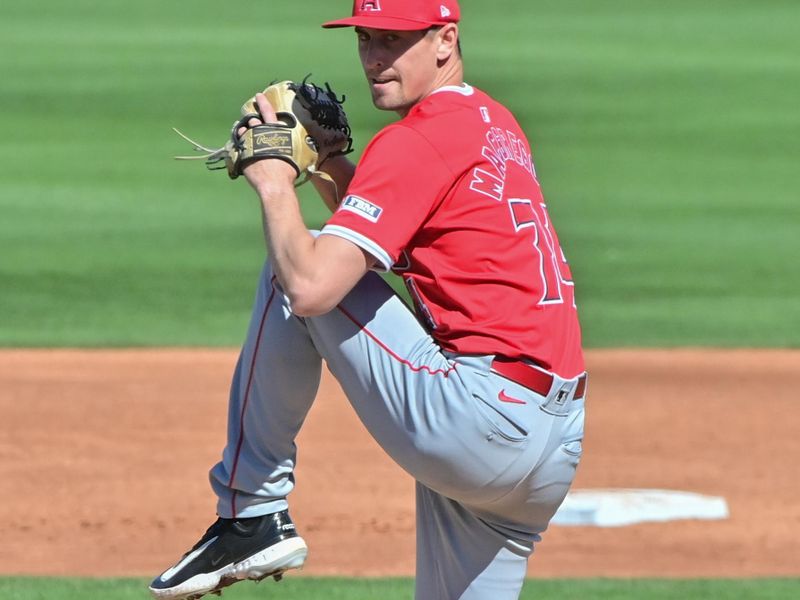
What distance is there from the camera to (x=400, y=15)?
11.0 feet

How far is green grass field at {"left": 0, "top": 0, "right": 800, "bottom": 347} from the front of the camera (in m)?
9.69

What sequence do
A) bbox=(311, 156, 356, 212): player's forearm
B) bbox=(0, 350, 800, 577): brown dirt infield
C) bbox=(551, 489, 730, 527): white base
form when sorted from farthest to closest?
bbox=(551, 489, 730, 527): white base
bbox=(0, 350, 800, 577): brown dirt infield
bbox=(311, 156, 356, 212): player's forearm

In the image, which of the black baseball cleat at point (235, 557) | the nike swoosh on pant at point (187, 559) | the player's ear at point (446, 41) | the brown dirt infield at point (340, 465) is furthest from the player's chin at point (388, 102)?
the brown dirt infield at point (340, 465)

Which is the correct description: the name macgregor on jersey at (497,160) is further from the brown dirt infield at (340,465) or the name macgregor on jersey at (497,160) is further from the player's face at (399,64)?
the brown dirt infield at (340,465)

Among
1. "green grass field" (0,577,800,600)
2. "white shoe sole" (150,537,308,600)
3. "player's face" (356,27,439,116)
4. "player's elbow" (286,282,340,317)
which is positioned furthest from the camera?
"green grass field" (0,577,800,600)

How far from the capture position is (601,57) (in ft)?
68.2

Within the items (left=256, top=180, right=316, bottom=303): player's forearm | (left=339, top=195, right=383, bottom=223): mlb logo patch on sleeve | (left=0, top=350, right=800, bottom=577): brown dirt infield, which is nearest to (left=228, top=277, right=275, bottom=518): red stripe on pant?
(left=256, top=180, right=316, bottom=303): player's forearm

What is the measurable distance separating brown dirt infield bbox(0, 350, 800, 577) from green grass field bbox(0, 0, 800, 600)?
47 cm

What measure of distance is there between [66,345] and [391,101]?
554 centimetres

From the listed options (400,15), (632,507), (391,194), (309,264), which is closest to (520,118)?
(632,507)

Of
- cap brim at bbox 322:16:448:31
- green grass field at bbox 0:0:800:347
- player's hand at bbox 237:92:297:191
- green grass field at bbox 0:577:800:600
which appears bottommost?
green grass field at bbox 0:0:800:347

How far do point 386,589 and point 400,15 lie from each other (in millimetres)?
2281

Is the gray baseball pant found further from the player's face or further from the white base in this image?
the white base

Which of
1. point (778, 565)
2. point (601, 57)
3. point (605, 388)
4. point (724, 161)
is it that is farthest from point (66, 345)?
point (601, 57)
